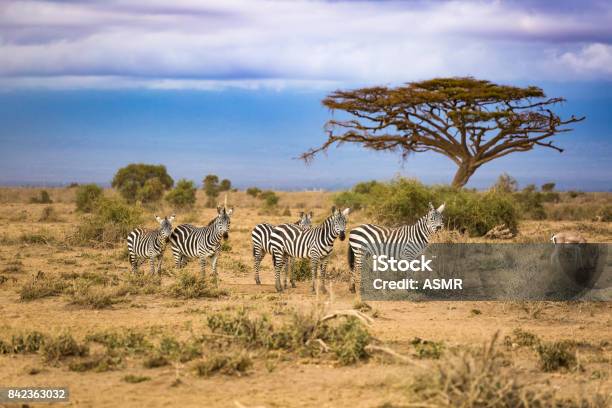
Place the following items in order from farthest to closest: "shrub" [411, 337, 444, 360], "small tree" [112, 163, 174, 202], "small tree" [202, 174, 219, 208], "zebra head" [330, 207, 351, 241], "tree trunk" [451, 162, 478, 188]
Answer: "small tree" [202, 174, 219, 208]
"small tree" [112, 163, 174, 202]
"tree trunk" [451, 162, 478, 188]
"zebra head" [330, 207, 351, 241]
"shrub" [411, 337, 444, 360]

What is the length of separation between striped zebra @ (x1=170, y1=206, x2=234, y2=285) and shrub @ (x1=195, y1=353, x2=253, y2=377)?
19.3 ft

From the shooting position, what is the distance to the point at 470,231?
22500mm

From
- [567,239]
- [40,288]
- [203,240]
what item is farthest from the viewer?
[203,240]

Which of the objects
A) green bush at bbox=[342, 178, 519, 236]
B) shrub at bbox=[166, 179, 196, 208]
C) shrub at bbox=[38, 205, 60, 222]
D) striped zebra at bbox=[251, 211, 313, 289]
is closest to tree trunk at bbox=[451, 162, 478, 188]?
green bush at bbox=[342, 178, 519, 236]

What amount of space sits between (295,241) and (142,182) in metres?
36.2

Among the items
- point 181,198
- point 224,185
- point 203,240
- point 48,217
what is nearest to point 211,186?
point 224,185

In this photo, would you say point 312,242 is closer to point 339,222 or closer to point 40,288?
point 339,222

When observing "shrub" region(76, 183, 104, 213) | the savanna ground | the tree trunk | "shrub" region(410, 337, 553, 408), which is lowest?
the savanna ground

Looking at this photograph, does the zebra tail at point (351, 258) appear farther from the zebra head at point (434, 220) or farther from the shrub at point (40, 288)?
the shrub at point (40, 288)

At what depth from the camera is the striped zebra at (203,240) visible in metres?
14.3

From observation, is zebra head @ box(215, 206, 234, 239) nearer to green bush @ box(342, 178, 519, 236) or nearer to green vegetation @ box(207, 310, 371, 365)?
A: green vegetation @ box(207, 310, 371, 365)

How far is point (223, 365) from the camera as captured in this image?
793 cm

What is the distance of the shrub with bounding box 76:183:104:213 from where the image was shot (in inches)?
1293

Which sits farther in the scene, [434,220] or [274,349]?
[434,220]
